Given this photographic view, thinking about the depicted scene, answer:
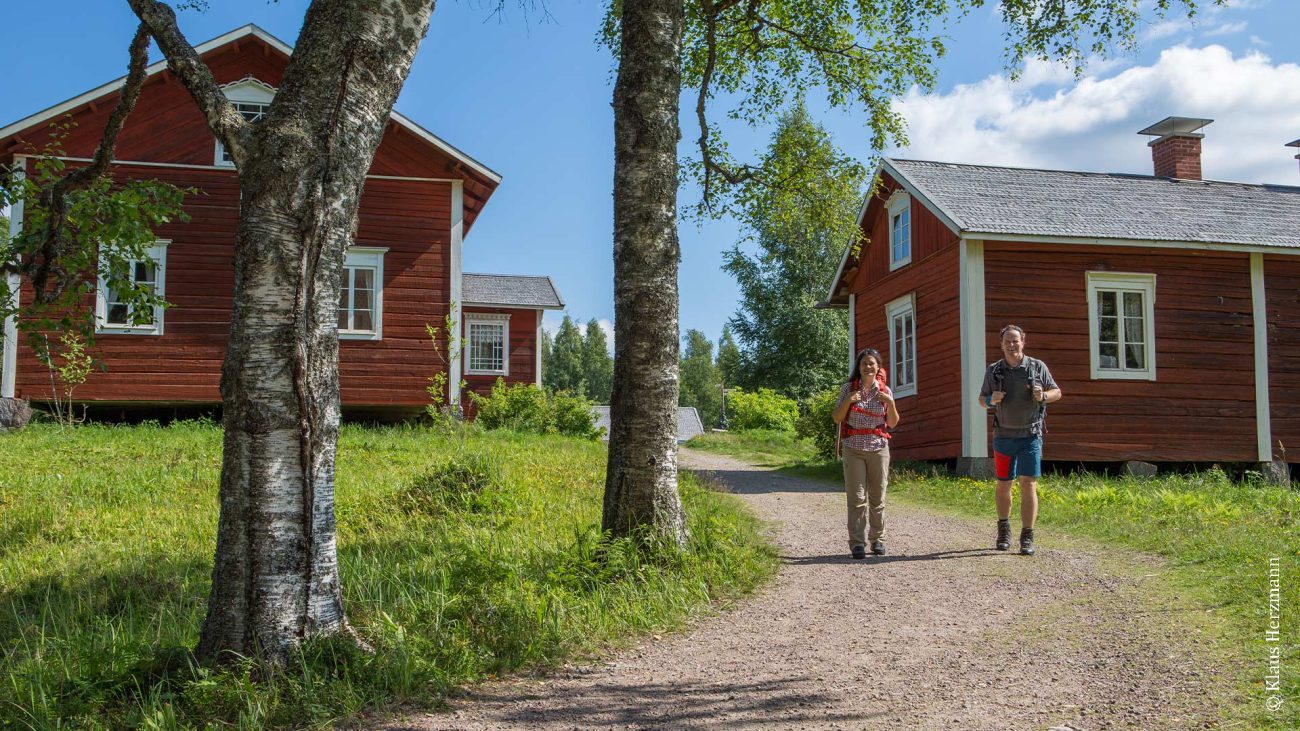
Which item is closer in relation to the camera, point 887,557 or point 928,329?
point 887,557

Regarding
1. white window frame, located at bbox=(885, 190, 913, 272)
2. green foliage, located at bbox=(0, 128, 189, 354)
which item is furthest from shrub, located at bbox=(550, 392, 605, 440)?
green foliage, located at bbox=(0, 128, 189, 354)

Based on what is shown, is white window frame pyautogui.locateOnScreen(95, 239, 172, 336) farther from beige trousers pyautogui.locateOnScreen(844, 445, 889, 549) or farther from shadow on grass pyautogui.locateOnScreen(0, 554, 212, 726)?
beige trousers pyautogui.locateOnScreen(844, 445, 889, 549)

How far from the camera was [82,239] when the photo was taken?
6277mm

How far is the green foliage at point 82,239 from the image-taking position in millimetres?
6172

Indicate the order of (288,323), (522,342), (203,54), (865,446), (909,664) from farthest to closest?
(522,342), (203,54), (865,446), (909,664), (288,323)

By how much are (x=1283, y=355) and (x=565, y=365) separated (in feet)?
214

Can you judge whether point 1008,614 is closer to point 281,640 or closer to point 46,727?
point 281,640

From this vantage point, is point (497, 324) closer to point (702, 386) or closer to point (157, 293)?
point (157, 293)

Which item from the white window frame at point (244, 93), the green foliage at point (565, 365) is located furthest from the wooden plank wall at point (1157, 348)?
the green foliage at point (565, 365)

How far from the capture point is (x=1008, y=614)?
19.8 feet

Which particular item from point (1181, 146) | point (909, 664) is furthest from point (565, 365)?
point (909, 664)

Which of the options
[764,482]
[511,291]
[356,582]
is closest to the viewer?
[356,582]

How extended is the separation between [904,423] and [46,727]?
1533cm

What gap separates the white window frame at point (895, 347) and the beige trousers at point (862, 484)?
9.47m
